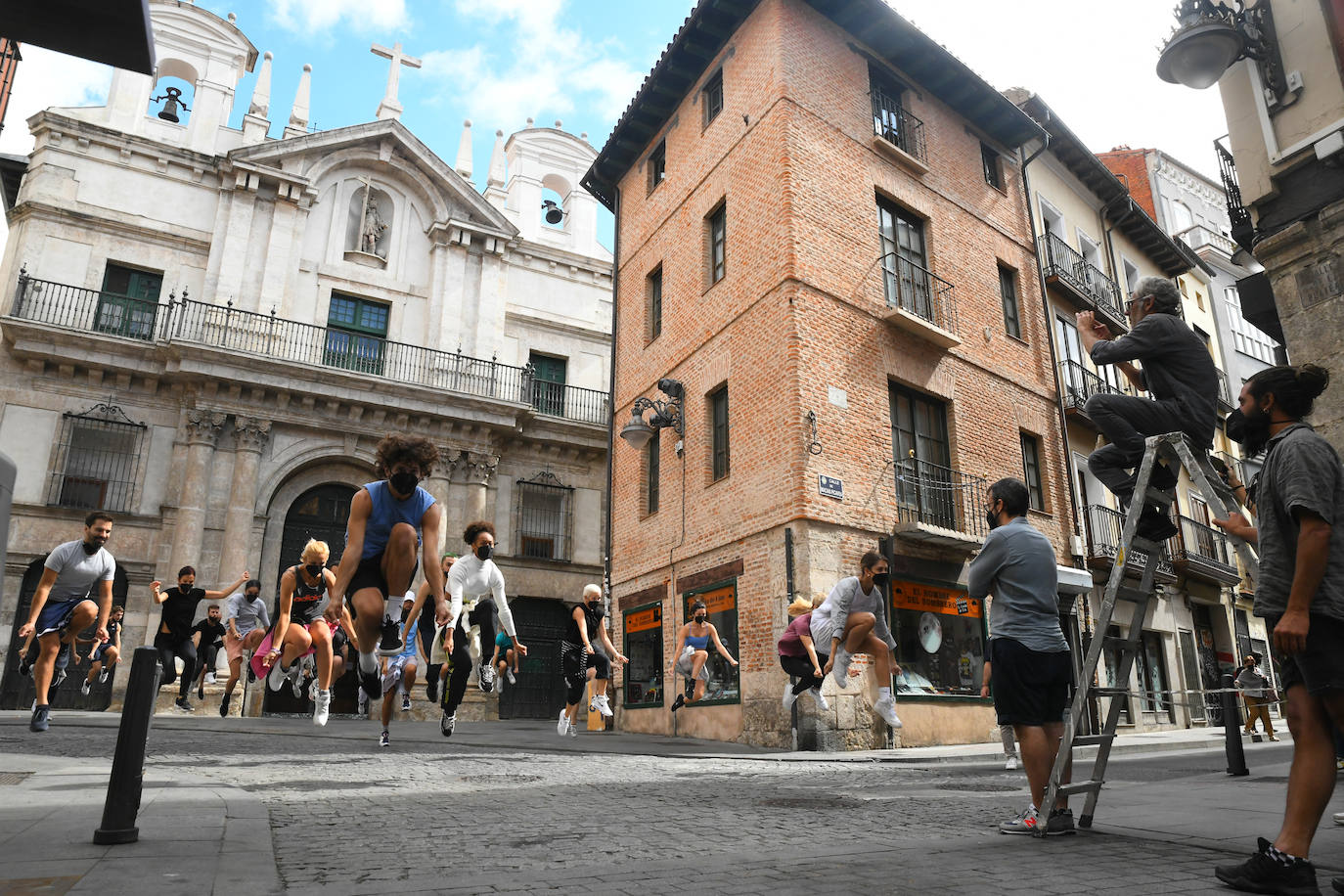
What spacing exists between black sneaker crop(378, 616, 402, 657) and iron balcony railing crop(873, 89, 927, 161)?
14.0 meters

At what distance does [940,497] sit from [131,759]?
530 inches

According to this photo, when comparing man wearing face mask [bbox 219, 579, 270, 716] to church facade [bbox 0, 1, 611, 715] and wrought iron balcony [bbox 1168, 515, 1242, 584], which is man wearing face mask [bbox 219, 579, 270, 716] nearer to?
church facade [bbox 0, 1, 611, 715]

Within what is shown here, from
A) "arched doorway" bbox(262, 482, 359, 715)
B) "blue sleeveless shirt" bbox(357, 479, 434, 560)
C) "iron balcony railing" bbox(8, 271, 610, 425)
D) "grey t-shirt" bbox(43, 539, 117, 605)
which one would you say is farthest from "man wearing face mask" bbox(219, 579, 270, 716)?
"iron balcony railing" bbox(8, 271, 610, 425)

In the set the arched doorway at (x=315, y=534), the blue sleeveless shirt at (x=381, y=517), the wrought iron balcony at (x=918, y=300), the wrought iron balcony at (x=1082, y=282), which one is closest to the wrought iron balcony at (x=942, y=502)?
the wrought iron balcony at (x=918, y=300)

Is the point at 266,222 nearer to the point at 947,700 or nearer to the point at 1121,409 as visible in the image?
the point at 947,700

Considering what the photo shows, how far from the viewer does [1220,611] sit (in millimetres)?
22625

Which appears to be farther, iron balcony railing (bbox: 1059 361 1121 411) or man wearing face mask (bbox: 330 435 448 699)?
iron balcony railing (bbox: 1059 361 1121 411)

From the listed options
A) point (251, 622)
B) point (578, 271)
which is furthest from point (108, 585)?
point (578, 271)

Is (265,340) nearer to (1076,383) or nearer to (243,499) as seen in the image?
(243,499)

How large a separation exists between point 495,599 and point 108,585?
4118 millimetres

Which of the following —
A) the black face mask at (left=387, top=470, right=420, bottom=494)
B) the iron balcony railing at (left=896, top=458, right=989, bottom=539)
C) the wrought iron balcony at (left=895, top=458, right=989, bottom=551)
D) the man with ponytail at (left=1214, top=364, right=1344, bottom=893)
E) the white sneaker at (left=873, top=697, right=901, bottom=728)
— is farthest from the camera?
the iron balcony railing at (left=896, top=458, right=989, bottom=539)

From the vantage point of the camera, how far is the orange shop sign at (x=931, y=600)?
13.8 meters

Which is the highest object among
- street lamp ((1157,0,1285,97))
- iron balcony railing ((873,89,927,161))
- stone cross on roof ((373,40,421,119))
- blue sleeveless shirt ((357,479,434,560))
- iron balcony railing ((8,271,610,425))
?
stone cross on roof ((373,40,421,119))

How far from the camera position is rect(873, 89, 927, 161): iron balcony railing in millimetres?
16859
